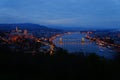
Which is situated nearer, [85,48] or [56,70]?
[56,70]

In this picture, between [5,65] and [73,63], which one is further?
[5,65]

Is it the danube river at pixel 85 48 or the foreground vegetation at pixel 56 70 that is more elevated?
the foreground vegetation at pixel 56 70

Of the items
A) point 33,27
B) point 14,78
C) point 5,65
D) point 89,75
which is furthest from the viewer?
point 33,27

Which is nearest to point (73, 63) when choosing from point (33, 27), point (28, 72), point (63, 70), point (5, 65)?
point (63, 70)

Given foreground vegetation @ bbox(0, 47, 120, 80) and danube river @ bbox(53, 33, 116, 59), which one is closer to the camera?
foreground vegetation @ bbox(0, 47, 120, 80)

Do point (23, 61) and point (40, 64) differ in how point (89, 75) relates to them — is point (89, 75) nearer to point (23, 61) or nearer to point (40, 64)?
point (40, 64)

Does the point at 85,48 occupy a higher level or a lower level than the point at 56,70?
lower

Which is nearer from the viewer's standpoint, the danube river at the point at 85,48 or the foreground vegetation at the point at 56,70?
the foreground vegetation at the point at 56,70

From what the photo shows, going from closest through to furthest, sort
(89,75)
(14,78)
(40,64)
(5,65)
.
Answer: (89,75)
(14,78)
(40,64)
(5,65)

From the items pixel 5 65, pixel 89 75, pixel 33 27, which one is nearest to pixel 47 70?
pixel 89 75

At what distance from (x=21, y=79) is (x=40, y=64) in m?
1.39

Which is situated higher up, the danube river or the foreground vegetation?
the foreground vegetation

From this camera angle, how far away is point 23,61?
9.19m

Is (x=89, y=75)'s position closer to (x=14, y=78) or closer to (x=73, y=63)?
(x=73, y=63)
